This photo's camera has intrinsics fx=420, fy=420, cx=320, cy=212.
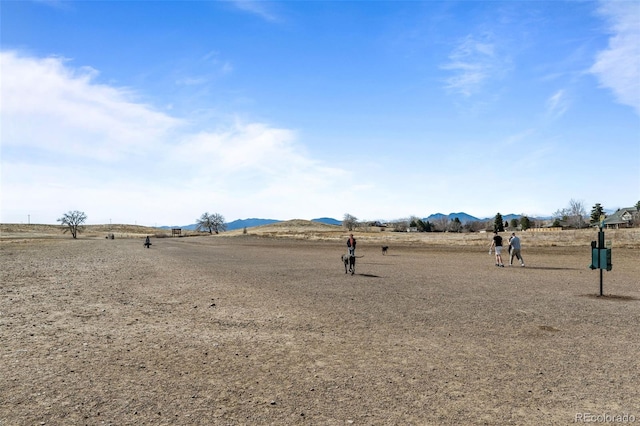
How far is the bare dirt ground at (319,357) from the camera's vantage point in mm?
5082

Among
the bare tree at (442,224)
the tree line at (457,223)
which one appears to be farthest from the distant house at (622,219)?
the bare tree at (442,224)

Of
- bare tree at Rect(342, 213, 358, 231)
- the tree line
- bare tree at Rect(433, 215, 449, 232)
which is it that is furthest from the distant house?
bare tree at Rect(342, 213, 358, 231)

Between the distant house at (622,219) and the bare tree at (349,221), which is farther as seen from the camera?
the bare tree at (349,221)

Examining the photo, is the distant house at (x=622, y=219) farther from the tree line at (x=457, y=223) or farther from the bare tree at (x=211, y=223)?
the bare tree at (x=211, y=223)

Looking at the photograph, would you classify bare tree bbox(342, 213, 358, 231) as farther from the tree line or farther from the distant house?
the distant house

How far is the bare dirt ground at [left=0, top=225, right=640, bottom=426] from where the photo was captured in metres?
5.08

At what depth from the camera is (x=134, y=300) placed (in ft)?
42.2

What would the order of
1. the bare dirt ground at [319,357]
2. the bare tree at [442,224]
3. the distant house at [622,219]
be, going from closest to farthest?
the bare dirt ground at [319,357] < the distant house at [622,219] < the bare tree at [442,224]

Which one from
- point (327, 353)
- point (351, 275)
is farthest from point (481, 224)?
point (327, 353)

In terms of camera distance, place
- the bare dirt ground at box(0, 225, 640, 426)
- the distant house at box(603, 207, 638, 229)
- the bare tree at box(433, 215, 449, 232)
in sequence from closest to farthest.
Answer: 1. the bare dirt ground at box(0, 225, 640, 426)
2. the distant house at box(603, 207, 638, 229)
3. the bare tree at box(433, 215, 449, 232)

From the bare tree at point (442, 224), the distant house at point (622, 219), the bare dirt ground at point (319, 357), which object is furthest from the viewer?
the bare tree at point (442, 224)

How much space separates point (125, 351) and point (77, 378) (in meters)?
1.40

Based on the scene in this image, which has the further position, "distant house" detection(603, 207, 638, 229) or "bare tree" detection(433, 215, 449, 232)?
"bare tree" detection(433, 215, 449, 232)

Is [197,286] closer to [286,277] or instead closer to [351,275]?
[286,277]
